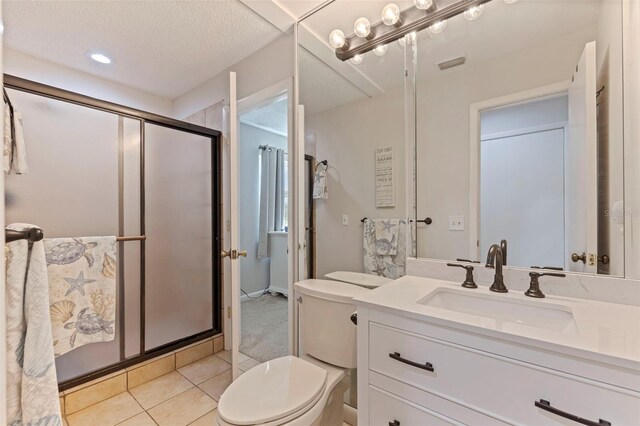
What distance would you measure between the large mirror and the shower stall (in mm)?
1728

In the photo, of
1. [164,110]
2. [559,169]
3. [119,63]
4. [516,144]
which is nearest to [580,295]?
[559,169]

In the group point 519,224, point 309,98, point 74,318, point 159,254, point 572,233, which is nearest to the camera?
point 572,233

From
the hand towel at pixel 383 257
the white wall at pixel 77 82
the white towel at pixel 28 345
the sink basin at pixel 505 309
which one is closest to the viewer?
the white towel at pixel 28 345

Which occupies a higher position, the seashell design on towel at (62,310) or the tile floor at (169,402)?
the seashell design on towel at (62,310)

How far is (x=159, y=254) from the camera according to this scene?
2055mm

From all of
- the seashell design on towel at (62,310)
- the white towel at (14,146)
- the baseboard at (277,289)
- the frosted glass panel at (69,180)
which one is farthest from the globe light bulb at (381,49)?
the baseboard at (277,289)

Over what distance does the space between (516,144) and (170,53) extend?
231 centimetres

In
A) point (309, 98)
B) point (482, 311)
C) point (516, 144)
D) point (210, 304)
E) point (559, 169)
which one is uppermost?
point (309, 98)

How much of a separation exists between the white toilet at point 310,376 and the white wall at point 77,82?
2434 millimetres

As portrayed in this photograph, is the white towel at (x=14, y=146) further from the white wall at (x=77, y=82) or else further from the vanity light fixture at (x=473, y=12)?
the vanity light fixture at (x=473, y=12)

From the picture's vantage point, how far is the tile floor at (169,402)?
155cm

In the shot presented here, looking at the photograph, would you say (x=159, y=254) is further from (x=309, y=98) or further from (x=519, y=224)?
(x=519, y=224)

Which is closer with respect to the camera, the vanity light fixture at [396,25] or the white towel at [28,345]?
the white towel at [28,345]

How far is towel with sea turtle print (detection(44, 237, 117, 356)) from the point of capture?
149 centimetres
